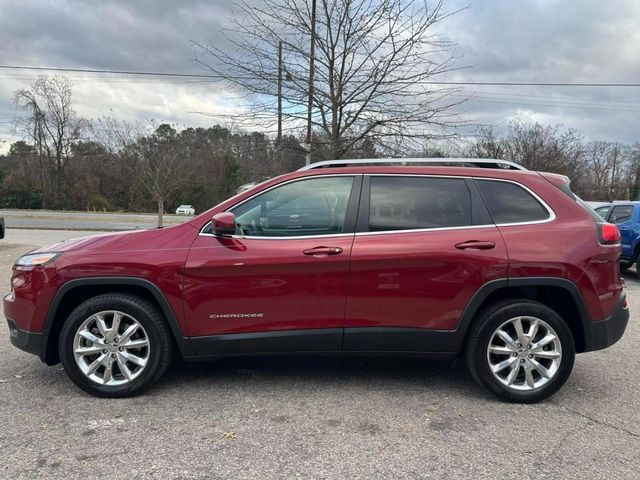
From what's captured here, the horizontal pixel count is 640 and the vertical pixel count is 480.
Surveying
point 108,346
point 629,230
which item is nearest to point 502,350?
point 108,346

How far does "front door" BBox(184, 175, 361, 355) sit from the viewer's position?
3586 millimetres

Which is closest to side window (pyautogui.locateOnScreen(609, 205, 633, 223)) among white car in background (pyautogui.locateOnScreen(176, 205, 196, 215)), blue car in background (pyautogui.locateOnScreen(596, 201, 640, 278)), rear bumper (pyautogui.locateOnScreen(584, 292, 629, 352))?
blue car in background (pyautogui.locateOnScreen(596, 201, 640, 278))

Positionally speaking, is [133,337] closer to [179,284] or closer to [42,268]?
[179,284]

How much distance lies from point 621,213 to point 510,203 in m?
8.89

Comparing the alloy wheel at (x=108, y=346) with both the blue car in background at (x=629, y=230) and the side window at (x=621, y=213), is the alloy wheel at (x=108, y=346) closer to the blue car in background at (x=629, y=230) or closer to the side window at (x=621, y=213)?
the blue car in background at (x=629, y=230)

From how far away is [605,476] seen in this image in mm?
2736

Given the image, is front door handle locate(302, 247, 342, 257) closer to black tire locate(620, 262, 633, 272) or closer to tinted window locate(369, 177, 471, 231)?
tinted window locate(369, 177, 471, 231)

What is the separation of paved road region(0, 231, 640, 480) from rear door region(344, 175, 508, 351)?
1.75 ft

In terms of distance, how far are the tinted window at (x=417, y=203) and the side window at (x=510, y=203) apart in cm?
17

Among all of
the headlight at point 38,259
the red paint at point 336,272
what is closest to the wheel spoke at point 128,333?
the red paint at point 336,272

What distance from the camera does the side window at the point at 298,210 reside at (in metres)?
3.72

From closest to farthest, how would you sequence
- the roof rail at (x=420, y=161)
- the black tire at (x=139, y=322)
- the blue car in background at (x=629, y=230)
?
the black tire at (x=139, y=322), the roof rail at (x=420, y=161), the blue car in background at (x=629, y=230)

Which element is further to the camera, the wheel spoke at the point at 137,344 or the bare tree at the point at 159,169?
the bare tree at the point at 159,169

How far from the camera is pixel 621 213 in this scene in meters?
11.0
